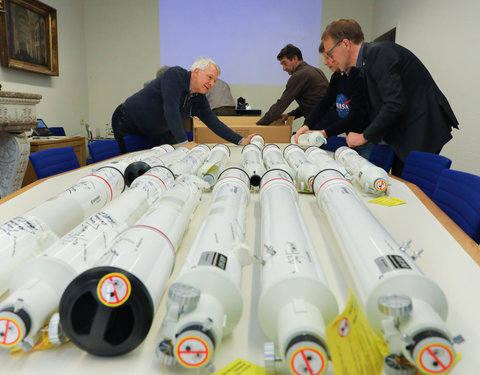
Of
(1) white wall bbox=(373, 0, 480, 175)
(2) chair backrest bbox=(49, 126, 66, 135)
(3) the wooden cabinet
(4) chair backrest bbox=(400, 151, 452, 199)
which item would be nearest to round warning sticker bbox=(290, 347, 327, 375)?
(4) chair backrest bbox=(400, 151, 452, 199)

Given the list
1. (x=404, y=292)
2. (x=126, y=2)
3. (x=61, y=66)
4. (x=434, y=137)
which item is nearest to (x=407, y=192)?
(x=434, y=137)

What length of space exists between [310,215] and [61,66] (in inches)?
197

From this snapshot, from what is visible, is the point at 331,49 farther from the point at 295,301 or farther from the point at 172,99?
the point at 295,301

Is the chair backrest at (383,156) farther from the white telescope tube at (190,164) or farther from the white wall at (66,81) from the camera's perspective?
the white wall at (66,81)

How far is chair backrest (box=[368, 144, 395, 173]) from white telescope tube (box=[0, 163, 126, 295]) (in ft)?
5.39

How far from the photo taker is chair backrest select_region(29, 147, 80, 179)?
66.4 inches

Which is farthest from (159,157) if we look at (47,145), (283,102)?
(47,145)

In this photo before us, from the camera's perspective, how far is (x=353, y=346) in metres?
0.45

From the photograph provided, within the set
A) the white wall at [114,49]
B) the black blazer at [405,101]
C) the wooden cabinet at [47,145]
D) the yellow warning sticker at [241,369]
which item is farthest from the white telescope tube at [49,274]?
the white wall at [114,49]

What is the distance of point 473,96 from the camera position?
2.95 metres

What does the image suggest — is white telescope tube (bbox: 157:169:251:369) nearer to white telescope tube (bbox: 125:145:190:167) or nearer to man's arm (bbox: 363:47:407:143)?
white telescope tube (bbox: 125:145:190:167)

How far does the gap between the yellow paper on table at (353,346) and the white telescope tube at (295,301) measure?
0.03m

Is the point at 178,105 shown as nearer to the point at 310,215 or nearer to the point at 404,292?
the point at 310,215

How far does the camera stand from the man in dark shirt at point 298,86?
123 inches
